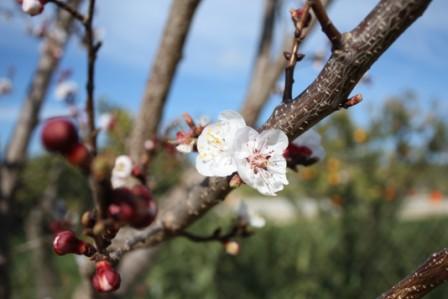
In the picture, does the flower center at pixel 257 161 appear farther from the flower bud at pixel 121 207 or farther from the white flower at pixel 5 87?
the white flower at pixel 5 87

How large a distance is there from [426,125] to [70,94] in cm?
917

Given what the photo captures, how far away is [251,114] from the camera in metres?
2.08

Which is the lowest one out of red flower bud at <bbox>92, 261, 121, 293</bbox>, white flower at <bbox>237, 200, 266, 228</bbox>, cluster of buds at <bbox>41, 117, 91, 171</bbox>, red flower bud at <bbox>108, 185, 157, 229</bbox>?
white flower at <bbox>237, 200, 266, 228</bbox>

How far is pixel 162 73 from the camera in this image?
1.57m

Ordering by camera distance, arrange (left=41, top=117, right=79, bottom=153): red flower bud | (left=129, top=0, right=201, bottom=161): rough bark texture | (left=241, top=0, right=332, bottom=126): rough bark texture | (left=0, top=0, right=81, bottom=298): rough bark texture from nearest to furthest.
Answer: (left=41, top=117, right=79, bottom=153): red flower bud
(left=129, top=0, right=201, bottom=161): rough bark texture
(left=241, top=0, right=332, bottom=126): rough bark texture
(left=0, top=0, right=81, bottom=298): rough bark texture

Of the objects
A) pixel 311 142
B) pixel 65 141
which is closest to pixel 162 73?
pixel 311 142

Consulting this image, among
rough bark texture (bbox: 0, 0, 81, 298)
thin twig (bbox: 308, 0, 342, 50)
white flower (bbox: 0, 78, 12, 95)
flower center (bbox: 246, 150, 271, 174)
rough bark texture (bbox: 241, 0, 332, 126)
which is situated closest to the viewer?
thin twig (bbox: 308, 0, 342, 50)

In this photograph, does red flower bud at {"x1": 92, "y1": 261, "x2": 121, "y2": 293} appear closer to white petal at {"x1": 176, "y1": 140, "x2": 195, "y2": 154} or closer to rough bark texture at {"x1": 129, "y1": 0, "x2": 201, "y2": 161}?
white petal at {"x1": 176, "y1": 140, "x2": 195, "y2": 154}

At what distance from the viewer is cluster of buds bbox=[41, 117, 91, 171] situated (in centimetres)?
53

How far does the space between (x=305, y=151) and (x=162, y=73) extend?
72 centimetres

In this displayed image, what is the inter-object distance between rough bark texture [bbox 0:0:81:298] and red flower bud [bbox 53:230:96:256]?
1.58 m

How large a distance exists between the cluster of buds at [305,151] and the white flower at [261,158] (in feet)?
0.31

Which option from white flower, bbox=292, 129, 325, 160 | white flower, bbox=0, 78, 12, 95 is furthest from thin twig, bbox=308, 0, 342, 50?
white flower, bbox=0, 78, 12, 95

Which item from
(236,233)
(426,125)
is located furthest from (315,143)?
(426,125)
